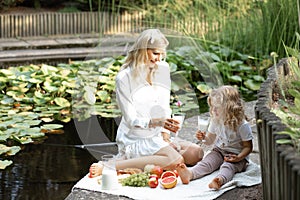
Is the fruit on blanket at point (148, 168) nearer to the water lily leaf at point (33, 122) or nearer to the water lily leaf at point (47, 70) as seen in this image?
the water lily leaf at point (33, 122)

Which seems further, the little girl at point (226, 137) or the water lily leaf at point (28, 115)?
the water lily leaf at point (28, 115)

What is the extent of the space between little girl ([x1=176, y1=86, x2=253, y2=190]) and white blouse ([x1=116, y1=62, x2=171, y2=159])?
10.9 inches

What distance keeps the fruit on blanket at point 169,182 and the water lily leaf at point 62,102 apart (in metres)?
2.24

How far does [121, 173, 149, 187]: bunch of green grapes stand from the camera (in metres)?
4.02

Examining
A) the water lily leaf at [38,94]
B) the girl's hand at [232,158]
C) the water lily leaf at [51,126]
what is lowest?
the water lily leaf at [51,126]

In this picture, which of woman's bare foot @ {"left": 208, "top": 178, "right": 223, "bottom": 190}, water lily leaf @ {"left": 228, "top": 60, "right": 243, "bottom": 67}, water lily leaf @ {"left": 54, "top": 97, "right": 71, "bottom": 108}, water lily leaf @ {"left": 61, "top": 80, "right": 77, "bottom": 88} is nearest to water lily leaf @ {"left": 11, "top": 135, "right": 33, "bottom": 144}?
water lily leaf @ {"left": 54, "top": 97, "right": 71, "bottom": 108}

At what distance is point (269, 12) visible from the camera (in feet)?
23.0

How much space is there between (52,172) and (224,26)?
352 centimetres

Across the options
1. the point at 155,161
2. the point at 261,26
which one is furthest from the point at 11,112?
the point at 261,26

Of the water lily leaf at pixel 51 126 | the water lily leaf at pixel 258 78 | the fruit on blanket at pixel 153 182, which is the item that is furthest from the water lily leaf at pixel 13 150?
the water lily leaf at pixel 258 78

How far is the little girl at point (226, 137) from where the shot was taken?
4168 millimetres

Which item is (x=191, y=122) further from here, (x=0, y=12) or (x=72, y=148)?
(x=0, y=12)

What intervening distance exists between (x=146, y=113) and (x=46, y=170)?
29.8 inches

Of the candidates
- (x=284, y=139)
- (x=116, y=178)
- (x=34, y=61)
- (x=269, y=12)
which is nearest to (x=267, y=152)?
(x=284, y=139)
